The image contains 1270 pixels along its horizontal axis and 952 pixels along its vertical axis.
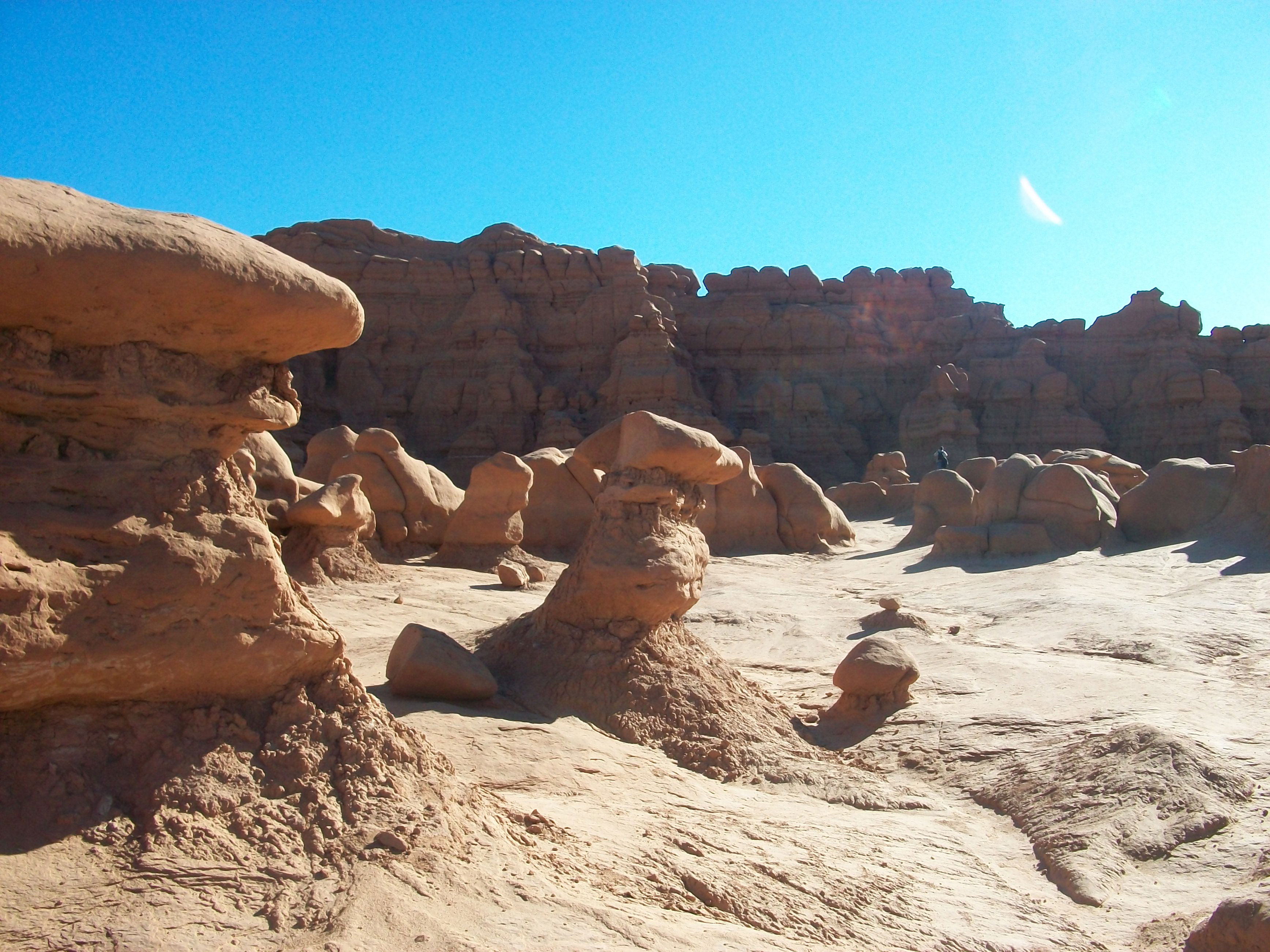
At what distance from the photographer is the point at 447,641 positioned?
4.47m

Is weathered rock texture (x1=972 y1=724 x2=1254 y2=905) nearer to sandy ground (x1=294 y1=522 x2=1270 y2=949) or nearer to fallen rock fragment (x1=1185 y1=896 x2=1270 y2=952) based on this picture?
sandy ground (x1=294 y1=522 x2=1270 y2=949)

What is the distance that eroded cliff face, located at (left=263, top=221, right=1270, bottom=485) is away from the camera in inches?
1054

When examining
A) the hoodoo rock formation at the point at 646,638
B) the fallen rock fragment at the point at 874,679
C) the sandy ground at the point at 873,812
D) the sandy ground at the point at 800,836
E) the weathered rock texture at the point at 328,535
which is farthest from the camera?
the weathered rock texture at the point at 328,535

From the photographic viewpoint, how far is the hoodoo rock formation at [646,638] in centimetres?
448

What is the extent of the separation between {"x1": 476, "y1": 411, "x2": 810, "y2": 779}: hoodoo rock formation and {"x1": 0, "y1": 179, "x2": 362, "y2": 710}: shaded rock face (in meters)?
1.96

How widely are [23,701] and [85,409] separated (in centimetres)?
73

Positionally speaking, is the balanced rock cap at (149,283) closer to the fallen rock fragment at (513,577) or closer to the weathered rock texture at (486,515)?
the fallen rock fragment at (513,577)

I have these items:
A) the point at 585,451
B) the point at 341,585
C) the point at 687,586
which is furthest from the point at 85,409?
the point at 341,585

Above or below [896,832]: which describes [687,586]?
above

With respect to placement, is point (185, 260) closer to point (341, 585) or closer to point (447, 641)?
point (447, 641)

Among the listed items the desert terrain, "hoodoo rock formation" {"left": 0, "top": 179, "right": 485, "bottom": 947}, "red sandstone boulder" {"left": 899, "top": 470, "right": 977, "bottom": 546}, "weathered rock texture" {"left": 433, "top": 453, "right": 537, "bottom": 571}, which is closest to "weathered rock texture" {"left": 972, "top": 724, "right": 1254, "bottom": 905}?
the desert terrain

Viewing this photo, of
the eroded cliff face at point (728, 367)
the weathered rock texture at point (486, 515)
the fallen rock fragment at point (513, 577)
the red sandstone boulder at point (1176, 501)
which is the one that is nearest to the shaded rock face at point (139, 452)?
the fallen rock fragment at point (513, 577)

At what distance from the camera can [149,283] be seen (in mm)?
2488

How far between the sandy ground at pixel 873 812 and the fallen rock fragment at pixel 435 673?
0.35 feet
